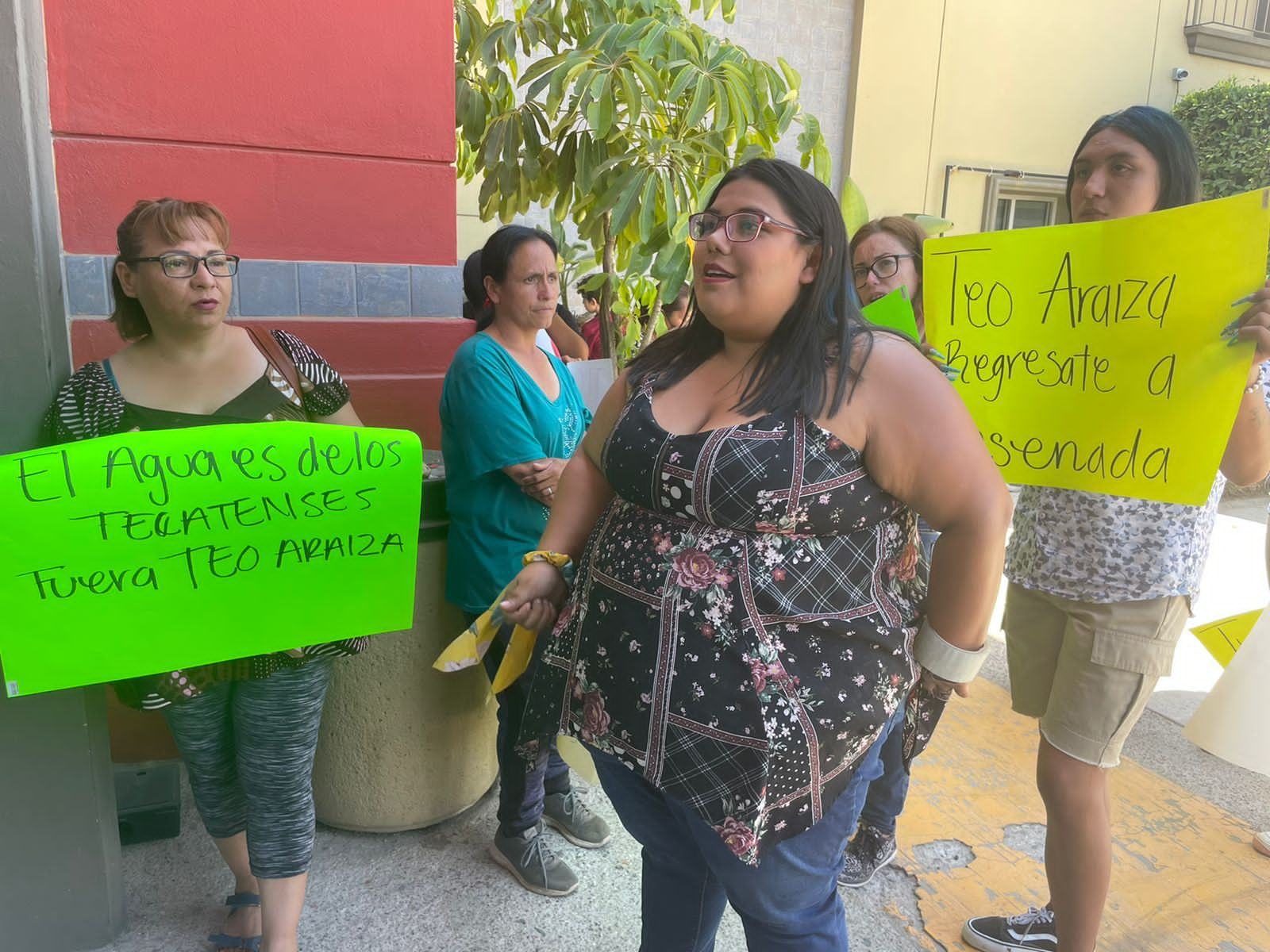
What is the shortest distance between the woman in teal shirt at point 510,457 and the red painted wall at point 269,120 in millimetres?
744

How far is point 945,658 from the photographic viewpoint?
1439 millimetres

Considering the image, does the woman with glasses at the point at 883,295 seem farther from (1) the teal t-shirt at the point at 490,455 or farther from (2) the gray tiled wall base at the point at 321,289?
(2) the gray tiled wall base at the point at 321,289

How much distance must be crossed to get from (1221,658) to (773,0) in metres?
7.95

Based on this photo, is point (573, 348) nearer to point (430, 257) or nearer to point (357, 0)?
point (430, 257)

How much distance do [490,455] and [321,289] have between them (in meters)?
1.13

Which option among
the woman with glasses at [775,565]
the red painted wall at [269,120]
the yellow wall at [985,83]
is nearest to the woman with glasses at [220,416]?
the woman with glasses at [775,565]

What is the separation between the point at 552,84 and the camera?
300 cm

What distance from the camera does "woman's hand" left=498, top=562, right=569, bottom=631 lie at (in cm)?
159

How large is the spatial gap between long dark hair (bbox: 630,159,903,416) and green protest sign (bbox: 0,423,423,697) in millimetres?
780

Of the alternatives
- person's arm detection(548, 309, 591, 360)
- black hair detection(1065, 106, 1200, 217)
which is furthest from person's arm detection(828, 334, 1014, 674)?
person's arm detection(548, 309, 591, 360)

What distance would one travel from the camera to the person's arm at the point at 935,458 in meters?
1.31

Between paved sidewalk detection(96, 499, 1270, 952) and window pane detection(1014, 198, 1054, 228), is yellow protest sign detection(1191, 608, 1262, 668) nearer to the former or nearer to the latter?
paved sidewalk detection(96, 499, 1270, 952)

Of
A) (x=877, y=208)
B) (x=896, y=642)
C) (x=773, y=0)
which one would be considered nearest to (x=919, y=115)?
(x=877, y=208)

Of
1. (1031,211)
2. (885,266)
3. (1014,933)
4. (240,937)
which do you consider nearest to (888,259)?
(885,266)
